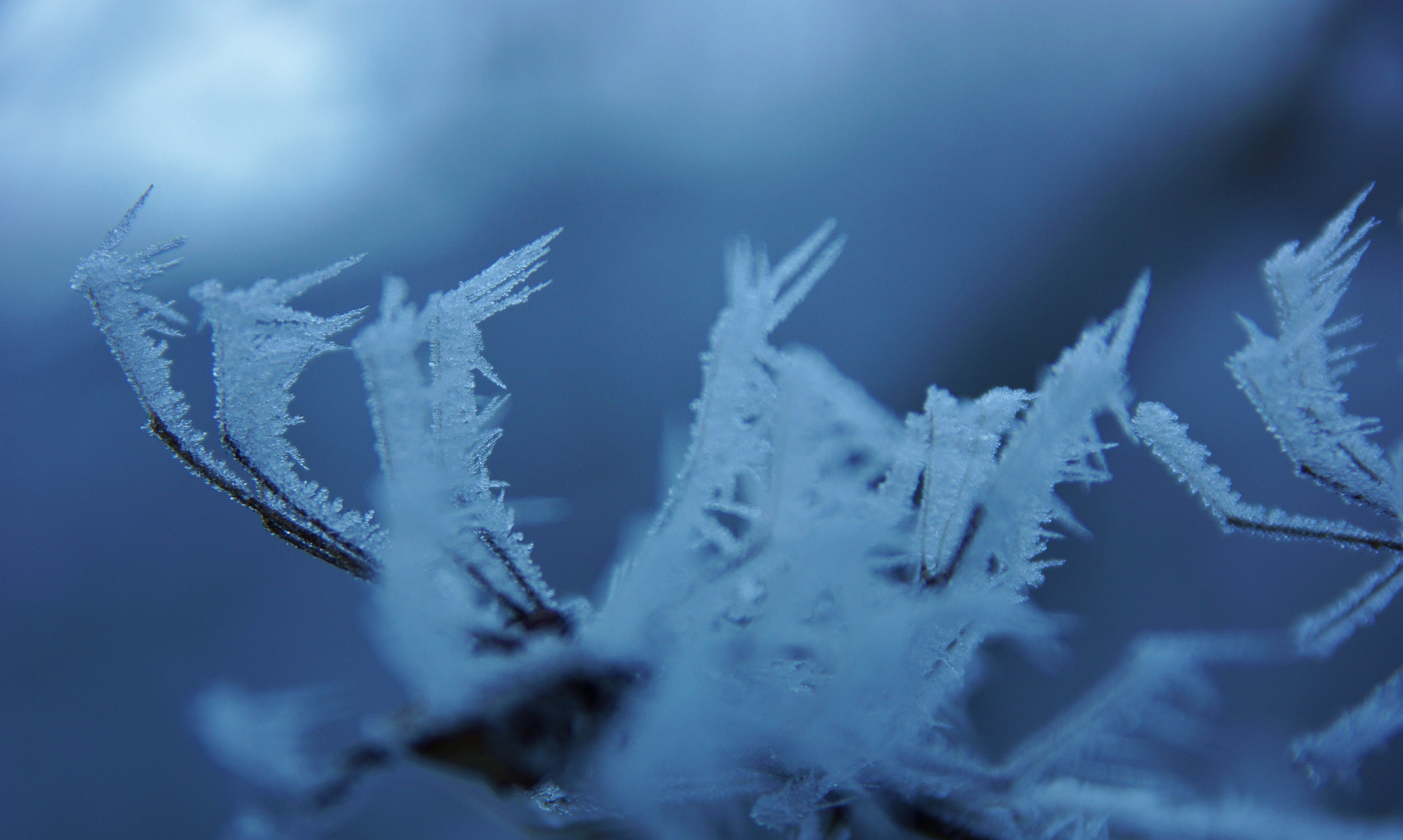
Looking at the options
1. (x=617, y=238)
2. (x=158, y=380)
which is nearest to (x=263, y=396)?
(x=158, y=380)

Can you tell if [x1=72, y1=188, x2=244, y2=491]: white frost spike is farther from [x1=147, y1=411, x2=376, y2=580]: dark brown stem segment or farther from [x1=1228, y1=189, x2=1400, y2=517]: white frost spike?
[x1=1228, y1=189, x2=1400, y2=517]: white frost spike

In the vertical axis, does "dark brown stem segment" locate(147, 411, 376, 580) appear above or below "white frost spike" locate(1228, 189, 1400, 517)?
above

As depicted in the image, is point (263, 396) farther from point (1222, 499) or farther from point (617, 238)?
point (617, 238)

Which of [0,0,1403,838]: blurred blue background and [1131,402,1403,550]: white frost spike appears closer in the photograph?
[1131,402,1403,550]: white frost spike

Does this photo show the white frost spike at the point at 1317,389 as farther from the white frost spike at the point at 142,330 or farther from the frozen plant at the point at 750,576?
the white frost spike at the point at 142,330

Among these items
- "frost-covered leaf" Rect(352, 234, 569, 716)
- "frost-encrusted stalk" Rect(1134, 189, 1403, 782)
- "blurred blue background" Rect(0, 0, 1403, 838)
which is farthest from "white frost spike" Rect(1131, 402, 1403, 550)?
"blurred blue background" Rect(0, 0, 1403, 838)

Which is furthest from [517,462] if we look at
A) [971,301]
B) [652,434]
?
[971,301]

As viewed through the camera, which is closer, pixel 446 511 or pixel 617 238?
pixel 446 511
